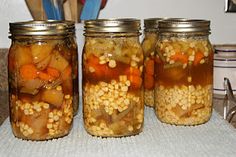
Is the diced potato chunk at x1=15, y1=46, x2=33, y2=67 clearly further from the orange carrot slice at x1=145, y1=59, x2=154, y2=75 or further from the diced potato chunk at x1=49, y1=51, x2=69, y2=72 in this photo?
the orange carrot slice at x1=145, y1=59, x2=154, y2=75

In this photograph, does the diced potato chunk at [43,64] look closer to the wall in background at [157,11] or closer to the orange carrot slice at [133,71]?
the orange carrot slice at [133,71]

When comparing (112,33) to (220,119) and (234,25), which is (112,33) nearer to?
(220,119)

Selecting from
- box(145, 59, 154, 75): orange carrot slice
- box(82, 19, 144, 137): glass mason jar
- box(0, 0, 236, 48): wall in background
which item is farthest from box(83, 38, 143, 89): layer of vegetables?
box(0, 0, 236, 48): wall in background

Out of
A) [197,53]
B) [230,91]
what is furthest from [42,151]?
[230,91]

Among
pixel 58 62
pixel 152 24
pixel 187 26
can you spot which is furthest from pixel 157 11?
pixel 58 62

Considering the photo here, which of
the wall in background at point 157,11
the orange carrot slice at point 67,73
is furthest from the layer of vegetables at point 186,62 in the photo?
the wall in background at point 157,11

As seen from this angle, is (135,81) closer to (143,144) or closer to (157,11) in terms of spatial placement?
(143,144)
